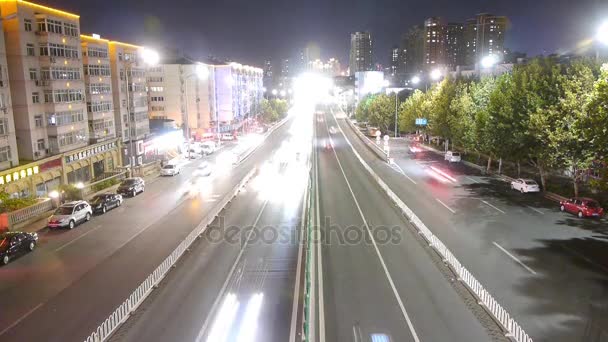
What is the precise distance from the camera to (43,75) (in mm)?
42406

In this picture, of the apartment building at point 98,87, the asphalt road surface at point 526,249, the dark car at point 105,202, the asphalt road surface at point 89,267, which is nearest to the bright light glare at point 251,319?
the asphalt road surface at point 89,267

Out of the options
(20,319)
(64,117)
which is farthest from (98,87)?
(20,319)

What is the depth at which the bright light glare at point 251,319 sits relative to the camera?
16.8 meters

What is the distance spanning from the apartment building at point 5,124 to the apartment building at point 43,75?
92.2 inches

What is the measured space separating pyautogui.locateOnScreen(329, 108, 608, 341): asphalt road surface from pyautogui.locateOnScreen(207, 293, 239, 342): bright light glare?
36.6 feet

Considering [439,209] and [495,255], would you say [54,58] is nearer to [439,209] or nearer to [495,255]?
[439,209]

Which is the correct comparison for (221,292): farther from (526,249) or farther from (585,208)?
(585,208)

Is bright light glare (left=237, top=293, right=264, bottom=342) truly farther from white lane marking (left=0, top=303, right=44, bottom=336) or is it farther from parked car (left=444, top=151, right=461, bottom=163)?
parked car (left=444, top=151, right=461, bottom=163)

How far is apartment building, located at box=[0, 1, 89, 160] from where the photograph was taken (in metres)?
39.7

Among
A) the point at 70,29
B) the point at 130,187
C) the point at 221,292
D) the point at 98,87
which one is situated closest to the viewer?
the point at 221,292

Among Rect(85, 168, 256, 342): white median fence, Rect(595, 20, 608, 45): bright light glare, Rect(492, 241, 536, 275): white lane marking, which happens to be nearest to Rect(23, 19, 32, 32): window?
Rect(85, 168, 256, 342): white median fence

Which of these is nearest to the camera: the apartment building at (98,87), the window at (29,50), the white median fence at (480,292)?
the white median fence at (480,292)

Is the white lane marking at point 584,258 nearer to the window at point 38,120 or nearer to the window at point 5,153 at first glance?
the window at point 5,153

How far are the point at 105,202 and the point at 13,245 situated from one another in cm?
1167
